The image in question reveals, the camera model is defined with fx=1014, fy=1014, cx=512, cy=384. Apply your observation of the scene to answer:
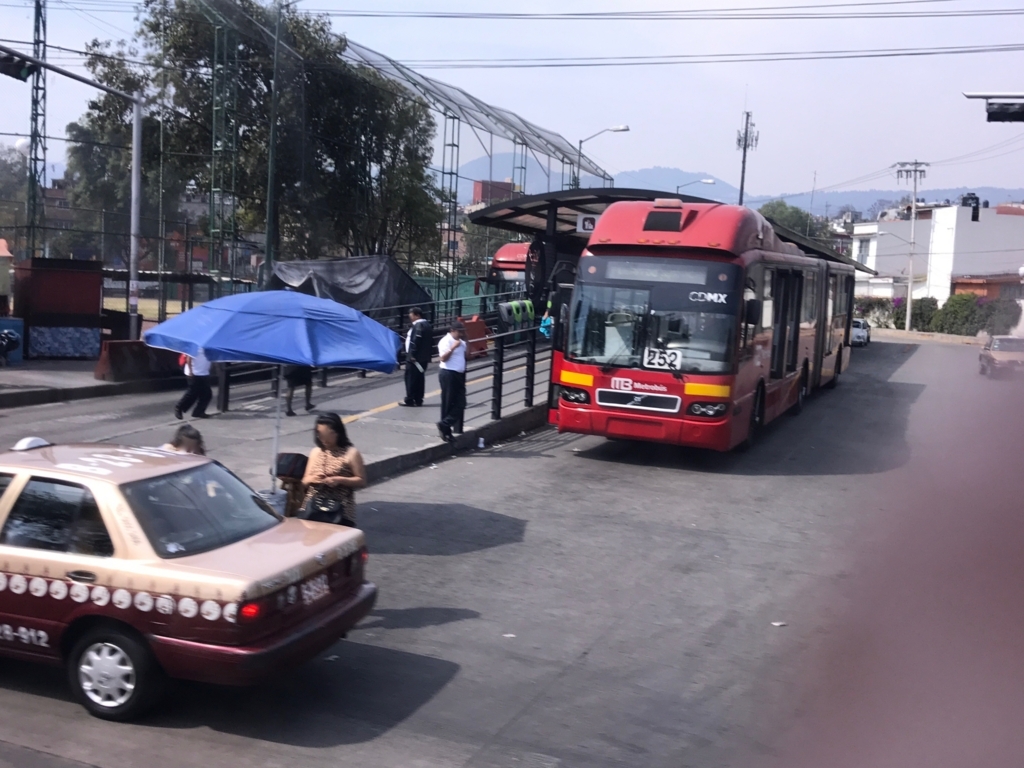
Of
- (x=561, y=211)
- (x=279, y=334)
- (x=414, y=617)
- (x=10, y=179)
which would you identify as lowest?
(x=414, y=617)

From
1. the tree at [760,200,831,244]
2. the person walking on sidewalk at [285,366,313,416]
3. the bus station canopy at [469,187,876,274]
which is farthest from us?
the tree at [760,200,831,244]

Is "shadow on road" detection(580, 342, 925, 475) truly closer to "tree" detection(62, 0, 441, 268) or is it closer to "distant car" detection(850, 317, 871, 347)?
"tree" detection(62, 0, 441, 268)

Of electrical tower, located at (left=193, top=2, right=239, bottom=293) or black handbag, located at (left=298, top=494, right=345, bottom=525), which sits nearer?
black handbag, located at (left=298, top=494, right=345, bottom=525)

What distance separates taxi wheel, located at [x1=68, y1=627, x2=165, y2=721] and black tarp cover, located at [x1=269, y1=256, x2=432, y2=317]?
17.8 meters

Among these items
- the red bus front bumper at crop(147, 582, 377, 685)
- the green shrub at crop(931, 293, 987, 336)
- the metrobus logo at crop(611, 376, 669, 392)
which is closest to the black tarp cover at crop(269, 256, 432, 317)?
the metrobus logo at crop(611, 376, 669, 392)

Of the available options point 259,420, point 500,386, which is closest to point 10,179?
point 259,420

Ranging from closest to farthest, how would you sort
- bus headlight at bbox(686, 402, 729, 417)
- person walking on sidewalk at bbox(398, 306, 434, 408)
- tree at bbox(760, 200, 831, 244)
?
1. bus headlight at bbox(686, 402, 729, 417)
2. person walking on sidewalk at bbox(398, 306, 434, 408)
3. tree at bbox(760, 200, 831, 244)

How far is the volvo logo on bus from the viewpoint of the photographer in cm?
1318

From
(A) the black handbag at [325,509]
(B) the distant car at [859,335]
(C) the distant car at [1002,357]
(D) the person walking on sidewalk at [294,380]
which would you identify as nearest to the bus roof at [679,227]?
(D) the person walking on sidewalk at [294,380]

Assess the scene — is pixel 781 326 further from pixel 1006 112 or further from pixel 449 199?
pixel 449 199

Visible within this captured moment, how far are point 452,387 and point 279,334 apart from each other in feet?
18.6

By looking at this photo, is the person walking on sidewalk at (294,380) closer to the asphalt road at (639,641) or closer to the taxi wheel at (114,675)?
the asphalt road at (639,641)

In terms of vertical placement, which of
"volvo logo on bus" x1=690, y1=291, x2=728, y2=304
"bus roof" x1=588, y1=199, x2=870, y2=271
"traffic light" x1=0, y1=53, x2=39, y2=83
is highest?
"traffic light" x1=0, y1=53, x2=39, y2=83

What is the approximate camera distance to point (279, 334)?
8.38 meters
